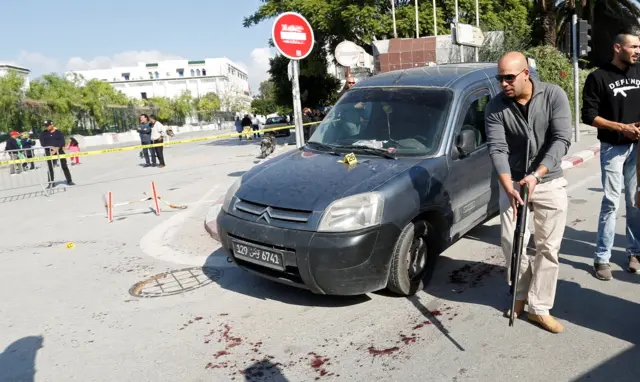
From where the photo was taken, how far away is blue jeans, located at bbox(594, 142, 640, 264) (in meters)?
4.12

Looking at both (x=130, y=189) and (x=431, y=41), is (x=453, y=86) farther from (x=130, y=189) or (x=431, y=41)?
(x=431, y=41)

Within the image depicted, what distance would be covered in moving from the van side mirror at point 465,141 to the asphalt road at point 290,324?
1.16 m

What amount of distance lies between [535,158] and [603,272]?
5.14 ft

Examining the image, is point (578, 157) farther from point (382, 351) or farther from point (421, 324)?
point (382, 351)

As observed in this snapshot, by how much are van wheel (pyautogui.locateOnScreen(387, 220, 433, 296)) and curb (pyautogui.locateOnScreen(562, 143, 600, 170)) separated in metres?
6.47

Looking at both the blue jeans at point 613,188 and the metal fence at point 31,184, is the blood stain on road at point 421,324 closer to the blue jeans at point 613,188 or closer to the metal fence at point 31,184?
the blue jeans at point 613,188

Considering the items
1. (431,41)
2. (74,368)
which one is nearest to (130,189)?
(74,368)

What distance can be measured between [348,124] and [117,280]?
295 centimetres

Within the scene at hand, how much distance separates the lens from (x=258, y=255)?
3.95m

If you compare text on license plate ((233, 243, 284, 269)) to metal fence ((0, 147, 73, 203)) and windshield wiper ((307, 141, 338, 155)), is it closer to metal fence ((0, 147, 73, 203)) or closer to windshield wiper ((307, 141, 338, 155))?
windshield wiper ((307, 141, 338, 155))

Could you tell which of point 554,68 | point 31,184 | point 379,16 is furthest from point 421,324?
point 554,68

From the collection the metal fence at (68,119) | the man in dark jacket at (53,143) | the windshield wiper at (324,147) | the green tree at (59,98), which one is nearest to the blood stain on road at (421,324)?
the windshield wiper at (324,147)

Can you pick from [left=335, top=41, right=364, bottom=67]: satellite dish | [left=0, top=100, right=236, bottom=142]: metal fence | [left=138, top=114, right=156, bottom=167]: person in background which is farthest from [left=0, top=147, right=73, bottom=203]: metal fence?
[left=0, top=100, right=236, bottom=142]: metal fence

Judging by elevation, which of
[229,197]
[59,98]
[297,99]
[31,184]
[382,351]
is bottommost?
[382,351]
